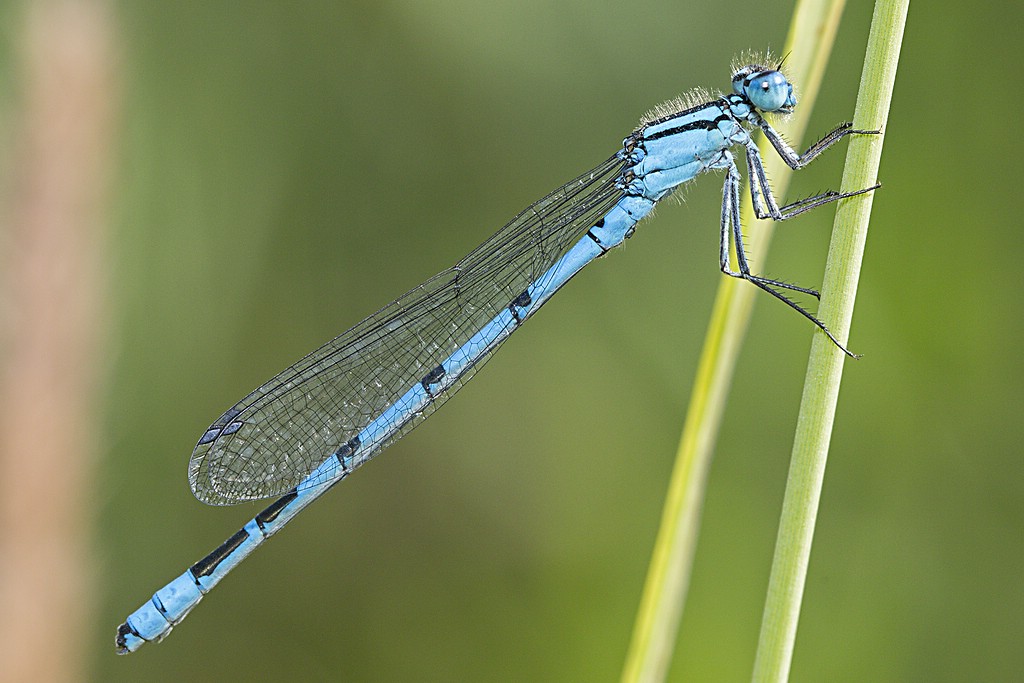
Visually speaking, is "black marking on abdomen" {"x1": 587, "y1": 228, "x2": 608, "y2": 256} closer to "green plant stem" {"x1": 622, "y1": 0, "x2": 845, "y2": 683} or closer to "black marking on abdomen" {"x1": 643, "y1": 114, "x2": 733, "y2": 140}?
"black marking on abdomen" {"x1": 643, "y1": 114, "x2": 733, "y2": 140}

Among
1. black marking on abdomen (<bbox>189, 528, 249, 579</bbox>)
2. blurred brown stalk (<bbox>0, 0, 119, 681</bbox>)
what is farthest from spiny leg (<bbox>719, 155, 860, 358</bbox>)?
black marking on abdomen (<bbox>189, 528, 249, 579</bbox>)

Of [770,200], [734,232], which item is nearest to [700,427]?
[770,200]

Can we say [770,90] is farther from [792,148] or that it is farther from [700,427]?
[700,427]

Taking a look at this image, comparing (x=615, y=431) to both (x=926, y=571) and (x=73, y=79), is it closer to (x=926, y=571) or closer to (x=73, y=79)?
(x=926, y=571)

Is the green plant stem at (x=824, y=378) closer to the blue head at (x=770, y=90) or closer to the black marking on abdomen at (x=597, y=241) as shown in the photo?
the blue head at (x=770, y=90)

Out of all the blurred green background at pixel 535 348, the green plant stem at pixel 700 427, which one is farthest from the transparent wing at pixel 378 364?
the green plant stem at pixel 700 427

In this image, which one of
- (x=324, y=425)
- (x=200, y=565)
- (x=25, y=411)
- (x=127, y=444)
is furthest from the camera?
(x=127, y=444)

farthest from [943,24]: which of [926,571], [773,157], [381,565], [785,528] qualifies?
[381,565]
